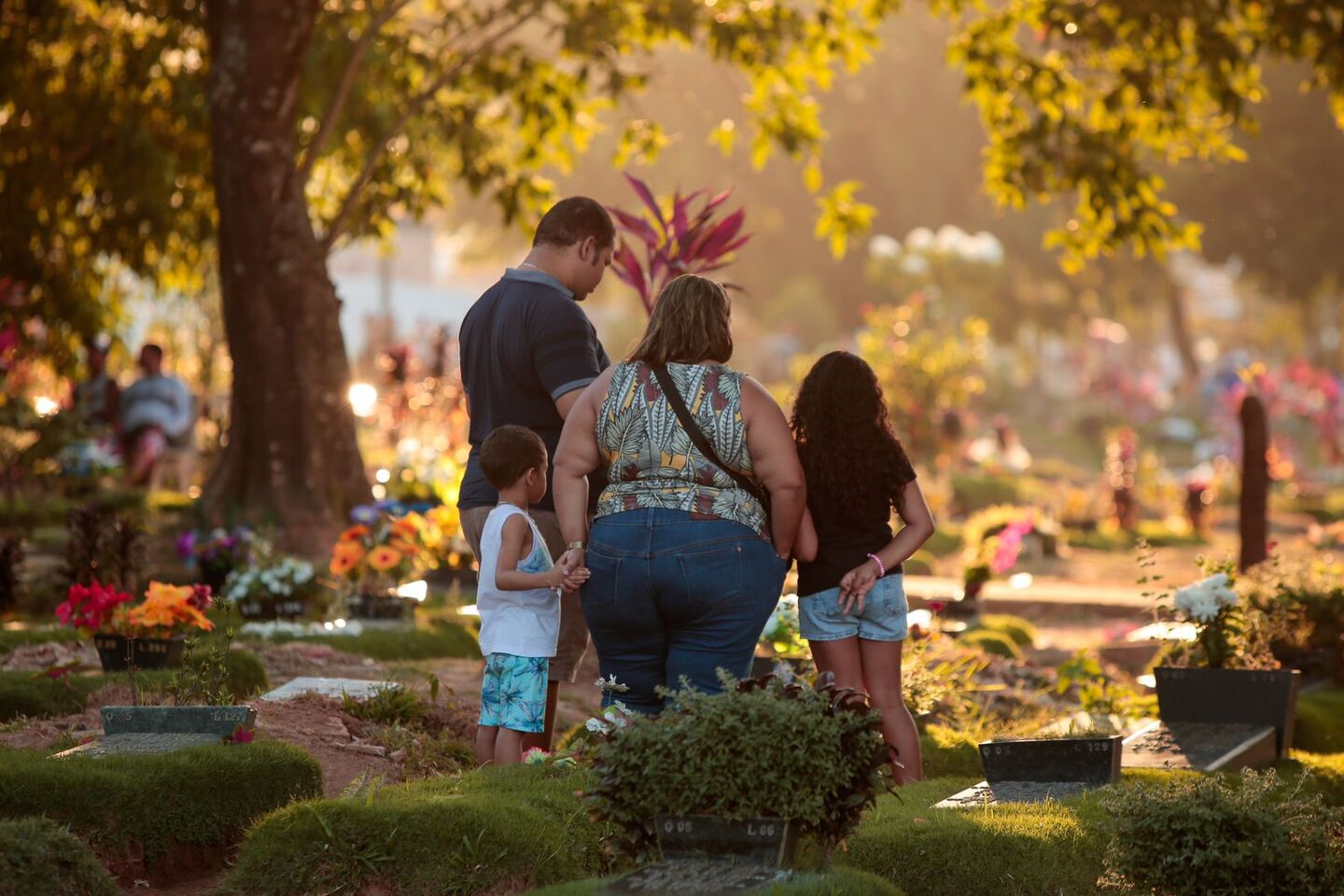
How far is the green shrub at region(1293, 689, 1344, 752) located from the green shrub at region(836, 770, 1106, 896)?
377 centimetres

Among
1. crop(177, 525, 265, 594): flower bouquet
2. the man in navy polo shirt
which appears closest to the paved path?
crop(177, 525, 265, 594): flower bouquet

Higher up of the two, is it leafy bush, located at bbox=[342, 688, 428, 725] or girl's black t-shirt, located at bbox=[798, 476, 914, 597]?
girl's black t-shirt, located at bbox=[798, 476, 914, 597]

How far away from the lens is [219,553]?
11.8m

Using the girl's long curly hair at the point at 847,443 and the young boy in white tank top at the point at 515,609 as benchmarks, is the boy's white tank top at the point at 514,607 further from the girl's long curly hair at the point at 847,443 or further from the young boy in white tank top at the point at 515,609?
the girl's long curly hair at the point at 847,443

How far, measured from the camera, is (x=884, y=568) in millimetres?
6359

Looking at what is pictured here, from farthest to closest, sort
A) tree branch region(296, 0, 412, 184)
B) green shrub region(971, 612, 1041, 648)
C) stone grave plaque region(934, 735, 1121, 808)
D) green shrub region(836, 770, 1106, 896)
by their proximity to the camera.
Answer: tree branch region(296, 0, 412, 184)
green shrub region(971, 612, 1041, 648)
stone grave plaque region(934, 735, 1121, 808)
green shrub region(836, 770, 1106, 896)

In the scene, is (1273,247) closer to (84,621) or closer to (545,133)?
(545,133)

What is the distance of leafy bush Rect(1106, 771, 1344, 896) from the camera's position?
500 centimetres

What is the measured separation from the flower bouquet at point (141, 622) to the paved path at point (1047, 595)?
286 inches

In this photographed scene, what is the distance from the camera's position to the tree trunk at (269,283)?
13.5m

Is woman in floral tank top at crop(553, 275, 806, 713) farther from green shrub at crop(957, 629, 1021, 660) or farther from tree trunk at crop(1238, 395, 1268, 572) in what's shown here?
tree trunk at crop(1238, 395, 1268, 572)

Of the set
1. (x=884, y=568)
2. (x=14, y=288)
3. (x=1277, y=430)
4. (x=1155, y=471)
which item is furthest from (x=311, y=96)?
(x=1277, y=430)

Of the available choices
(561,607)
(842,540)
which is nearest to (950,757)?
(842,540)

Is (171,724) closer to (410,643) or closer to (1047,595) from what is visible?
(410,643)
